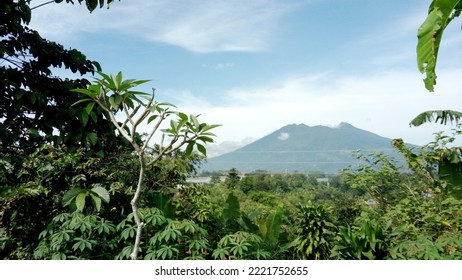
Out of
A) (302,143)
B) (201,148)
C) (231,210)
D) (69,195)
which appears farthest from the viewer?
(302,143)

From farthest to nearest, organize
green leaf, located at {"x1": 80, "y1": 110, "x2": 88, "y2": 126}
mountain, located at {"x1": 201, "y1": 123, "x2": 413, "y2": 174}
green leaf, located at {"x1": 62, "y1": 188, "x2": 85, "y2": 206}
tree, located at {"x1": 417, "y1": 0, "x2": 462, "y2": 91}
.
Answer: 1. mountain, located at {"x1": 201, "y1": 123, "x2": 413, "y2": 174}
2. green leaf, located at {"x1": 80, "y1": 110, "x2": 88, "y2": 126}
3. green leaf, located at {"x1": 62, "y1": 188, "x2": 85, "y2": 206}
4. tree, located at {"x1": 417, "y1": 0, "x2": 462, "y2": 91}

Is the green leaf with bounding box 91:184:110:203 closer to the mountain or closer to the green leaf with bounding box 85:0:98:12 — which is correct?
the green leaf with bounding box 85:0:98:12

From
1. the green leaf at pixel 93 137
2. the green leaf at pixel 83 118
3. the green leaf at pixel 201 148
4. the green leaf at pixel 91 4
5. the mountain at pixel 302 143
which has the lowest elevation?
the green leaf at pixel 201 148

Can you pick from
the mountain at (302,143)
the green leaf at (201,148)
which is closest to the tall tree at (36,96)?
the green leaf at (201,148)

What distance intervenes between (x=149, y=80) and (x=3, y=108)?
4.84 feet

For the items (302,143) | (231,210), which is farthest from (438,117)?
(302,143)

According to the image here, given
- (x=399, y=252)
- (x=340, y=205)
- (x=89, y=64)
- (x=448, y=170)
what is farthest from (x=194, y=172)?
(x=340, y=205)

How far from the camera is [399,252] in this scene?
2566mm

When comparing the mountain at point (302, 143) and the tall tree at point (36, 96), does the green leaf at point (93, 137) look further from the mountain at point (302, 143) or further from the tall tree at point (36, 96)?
the mountain at point (302, 143)

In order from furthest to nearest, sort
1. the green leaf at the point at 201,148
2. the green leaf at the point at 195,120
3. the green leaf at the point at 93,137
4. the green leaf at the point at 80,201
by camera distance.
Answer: the green leaf at the point at 93,137, the green leaf at the point at 80,201, the green leaf at the point at 201,148, the green leaf at the point at 195,120

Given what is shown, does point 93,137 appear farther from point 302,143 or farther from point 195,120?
point 302,143

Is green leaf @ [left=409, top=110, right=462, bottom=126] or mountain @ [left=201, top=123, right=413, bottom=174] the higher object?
mountain @ [left=201, top=123, right=413, bottom=174]

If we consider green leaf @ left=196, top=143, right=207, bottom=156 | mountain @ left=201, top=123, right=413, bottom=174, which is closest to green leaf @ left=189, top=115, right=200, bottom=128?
green leaf @ left=196, top=143, right=207, bottom=156

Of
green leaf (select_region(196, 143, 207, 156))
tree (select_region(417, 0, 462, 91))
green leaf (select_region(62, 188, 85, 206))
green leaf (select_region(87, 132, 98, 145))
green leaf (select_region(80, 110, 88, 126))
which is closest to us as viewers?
tree (select_region(417, 0, 462, 91))
